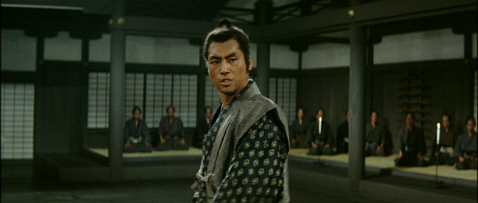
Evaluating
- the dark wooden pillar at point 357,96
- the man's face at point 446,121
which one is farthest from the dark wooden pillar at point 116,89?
the man's face at point 446,121

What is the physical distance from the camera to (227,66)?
5.89 ft

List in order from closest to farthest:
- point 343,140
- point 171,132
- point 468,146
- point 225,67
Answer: point 225,67, point 468,146, point 343,140, point 171,132

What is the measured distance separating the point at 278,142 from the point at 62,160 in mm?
9398

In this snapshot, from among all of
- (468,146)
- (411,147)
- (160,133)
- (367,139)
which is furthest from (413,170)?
(160,133)

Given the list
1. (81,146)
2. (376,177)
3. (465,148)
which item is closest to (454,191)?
(376,177)

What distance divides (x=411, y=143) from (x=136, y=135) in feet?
17.8

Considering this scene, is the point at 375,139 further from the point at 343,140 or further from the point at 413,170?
the point at 413,170

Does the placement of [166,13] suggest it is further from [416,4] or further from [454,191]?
[454,191]

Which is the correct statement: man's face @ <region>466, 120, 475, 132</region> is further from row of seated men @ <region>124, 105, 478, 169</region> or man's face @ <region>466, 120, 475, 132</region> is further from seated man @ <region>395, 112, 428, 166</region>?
seated man @ <region>395, 112, 428, 166</region>

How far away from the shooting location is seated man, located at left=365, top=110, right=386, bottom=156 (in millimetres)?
11266

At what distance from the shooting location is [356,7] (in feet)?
26.4

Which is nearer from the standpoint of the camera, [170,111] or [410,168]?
[410,168]

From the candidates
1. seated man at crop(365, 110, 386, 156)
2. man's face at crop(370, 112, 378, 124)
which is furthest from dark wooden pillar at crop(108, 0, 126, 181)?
man's face at crop(370, 112, 378, 124)

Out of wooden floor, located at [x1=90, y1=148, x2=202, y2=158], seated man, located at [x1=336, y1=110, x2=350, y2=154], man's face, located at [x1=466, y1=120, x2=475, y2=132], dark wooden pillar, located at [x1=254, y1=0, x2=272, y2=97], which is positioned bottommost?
wooden floor, located at [x1=90, y1=148, x2=202, y2=158]
